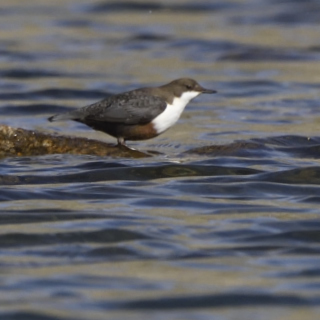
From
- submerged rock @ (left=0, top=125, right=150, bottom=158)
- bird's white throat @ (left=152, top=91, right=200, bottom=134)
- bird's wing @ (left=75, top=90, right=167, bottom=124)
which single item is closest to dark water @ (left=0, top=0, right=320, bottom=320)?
submerged rock @ (left=0, top=125, right=150, bottom=158)

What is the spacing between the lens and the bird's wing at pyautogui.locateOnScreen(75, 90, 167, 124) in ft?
29.6

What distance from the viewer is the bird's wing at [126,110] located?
902cm

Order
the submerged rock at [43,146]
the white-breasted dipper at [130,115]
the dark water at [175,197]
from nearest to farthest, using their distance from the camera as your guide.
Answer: the dark water at [175,197], the submerged rock at [43,146], the white-breasted dipper at [130,115]

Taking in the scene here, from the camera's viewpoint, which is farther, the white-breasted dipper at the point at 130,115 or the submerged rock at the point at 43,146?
the white-breasted dipper at the point at 130,115

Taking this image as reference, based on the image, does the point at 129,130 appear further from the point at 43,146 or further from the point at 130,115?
the point at 43,146

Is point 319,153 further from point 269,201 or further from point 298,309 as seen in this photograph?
point 298,309

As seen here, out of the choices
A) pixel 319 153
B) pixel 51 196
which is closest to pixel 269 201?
pixel 51 196

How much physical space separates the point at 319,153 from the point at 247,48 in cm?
730

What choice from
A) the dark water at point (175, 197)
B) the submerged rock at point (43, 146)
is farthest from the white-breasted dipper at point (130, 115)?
the dark water at point (175, 197)

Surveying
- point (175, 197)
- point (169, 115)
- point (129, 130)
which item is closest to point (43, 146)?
point (129, 130)

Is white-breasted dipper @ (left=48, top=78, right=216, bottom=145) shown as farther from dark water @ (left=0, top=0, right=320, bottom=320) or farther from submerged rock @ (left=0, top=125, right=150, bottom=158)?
dark water @ (left=0, top=0, right=320, bottom=320)

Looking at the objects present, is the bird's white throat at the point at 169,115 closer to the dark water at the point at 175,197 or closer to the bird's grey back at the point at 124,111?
the bird's grey back at the point at 124,111

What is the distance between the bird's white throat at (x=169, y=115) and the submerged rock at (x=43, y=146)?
0.28 m

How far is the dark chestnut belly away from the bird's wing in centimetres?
5
